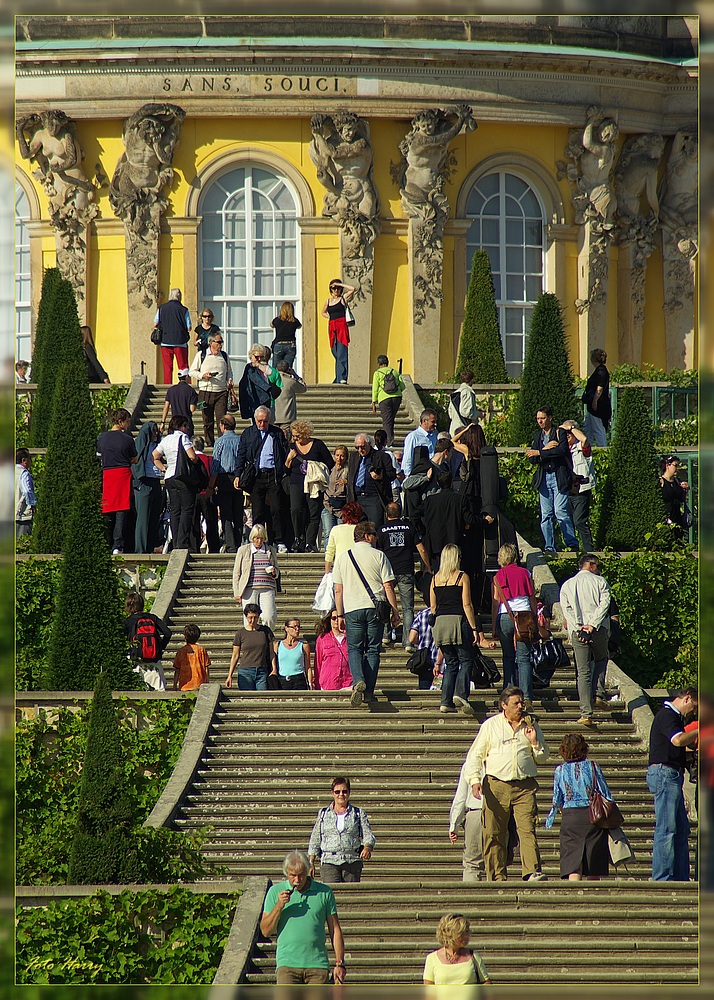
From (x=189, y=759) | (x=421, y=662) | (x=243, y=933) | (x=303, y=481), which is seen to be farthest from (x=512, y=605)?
(x=243, y=933)

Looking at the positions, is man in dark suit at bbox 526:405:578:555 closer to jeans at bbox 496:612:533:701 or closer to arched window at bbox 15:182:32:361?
jeans at bbox 496:612:533:701

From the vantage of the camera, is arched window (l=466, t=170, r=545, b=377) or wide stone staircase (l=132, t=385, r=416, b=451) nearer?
wide stone staircase (l=132, t=385, r=416, b=451)

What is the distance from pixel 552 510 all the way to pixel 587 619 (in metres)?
5.39

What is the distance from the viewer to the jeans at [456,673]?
16.3 m

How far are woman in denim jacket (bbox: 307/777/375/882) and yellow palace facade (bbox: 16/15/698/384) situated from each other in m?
20.5

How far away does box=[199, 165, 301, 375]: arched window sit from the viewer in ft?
109

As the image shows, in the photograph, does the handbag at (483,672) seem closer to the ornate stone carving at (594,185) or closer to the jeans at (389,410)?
the jeans at (389,410)

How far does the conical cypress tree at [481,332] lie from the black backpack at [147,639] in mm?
12586

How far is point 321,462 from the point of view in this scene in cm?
2080

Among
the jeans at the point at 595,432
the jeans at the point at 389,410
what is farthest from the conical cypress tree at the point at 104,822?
the jeans at the point at 595,432

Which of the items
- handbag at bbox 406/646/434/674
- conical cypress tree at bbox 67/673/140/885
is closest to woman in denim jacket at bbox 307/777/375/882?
conical cypress tree at bbox 67/673/140/885

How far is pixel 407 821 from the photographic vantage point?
15539 millimetres

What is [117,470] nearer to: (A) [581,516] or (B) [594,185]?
(A) [581,516]

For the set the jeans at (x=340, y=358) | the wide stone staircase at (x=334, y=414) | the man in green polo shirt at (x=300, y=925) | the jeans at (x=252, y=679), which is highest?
the jeans at (x=340, y=358)
